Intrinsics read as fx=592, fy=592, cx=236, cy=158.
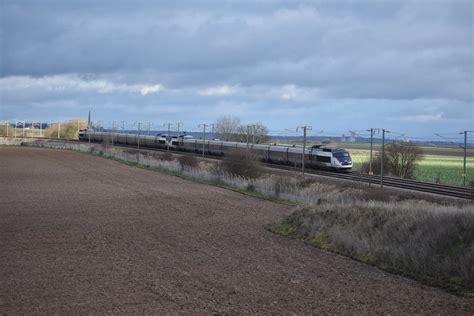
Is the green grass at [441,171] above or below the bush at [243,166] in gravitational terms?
below

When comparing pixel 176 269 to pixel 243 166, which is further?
pixel 243 166

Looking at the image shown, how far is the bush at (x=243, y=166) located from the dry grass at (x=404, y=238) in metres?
25.9

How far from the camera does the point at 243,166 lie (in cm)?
4744

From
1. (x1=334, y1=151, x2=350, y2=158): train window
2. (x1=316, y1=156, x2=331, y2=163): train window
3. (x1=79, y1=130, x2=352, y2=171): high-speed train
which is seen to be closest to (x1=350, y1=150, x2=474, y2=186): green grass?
(x1=334, y1=151, x2=350, y2=158): train window

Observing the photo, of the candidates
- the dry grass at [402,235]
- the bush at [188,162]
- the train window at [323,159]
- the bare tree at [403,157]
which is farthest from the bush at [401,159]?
the dry grass at [402,235]

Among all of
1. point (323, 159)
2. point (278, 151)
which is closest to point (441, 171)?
point (278, 151)

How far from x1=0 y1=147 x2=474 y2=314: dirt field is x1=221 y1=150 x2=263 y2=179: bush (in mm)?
19277

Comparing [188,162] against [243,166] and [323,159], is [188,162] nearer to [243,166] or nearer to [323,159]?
[243,166]

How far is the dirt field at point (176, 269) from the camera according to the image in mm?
11227

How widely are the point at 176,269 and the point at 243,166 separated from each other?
109 feet

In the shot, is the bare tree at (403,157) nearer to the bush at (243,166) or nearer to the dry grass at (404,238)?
the bush at (243,166)

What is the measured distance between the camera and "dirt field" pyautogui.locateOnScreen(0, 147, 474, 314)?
36.8ft

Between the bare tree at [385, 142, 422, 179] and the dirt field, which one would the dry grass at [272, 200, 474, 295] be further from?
the bare tree at [385, 142, 422, 179]

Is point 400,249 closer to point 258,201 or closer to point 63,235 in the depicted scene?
point 63,235
